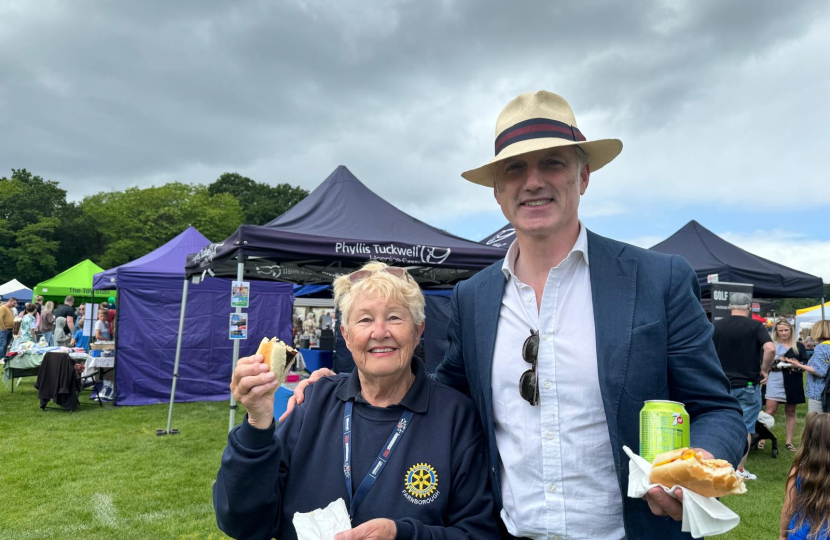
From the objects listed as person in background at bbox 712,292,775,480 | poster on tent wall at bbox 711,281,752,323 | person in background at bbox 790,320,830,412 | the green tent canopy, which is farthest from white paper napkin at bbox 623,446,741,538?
the green tent canopy

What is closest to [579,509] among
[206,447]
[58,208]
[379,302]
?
[379,302]

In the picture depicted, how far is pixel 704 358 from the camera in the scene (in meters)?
1.50

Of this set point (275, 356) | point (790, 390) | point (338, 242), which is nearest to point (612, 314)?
point (275, 356)

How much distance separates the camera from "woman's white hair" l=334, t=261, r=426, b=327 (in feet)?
6.40

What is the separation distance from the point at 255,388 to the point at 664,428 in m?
1.08

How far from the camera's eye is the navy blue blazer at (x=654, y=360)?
1485 mm

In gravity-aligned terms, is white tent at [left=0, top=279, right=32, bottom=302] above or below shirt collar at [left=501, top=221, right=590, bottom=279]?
above

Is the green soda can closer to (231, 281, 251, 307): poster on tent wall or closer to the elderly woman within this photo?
the elderly woman

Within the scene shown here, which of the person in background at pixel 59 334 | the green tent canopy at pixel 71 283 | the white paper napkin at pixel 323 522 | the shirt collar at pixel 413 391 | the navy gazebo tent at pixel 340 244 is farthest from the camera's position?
the green tent canopy at pixel 71 283

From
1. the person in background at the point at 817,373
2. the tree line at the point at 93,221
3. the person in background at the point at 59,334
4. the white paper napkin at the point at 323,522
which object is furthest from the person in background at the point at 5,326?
the tree line at the point at 93,221

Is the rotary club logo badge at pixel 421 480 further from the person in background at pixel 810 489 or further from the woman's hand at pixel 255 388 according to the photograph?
the person in background at pixel 810 489

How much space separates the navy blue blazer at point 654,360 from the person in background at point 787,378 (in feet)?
27.2

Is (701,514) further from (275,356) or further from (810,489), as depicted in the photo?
(810,489)

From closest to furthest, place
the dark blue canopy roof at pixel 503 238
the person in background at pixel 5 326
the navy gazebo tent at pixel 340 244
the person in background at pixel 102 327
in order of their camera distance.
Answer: the navy gazebo tent at pixel 340 244
the dark blue canopy roof at pixel 503 238
the person in background at pixel 102 327
the person in background at pixel 5 326
